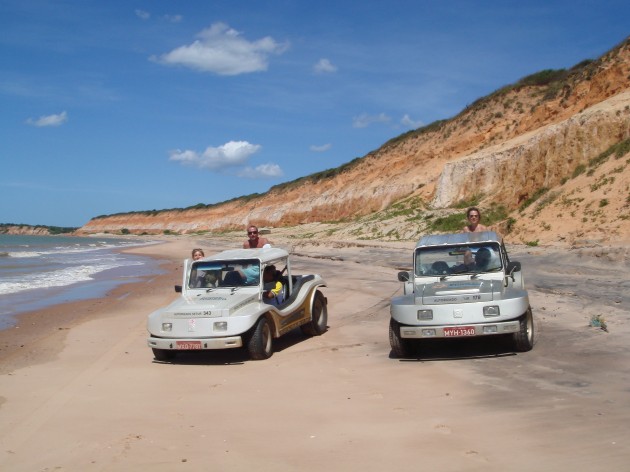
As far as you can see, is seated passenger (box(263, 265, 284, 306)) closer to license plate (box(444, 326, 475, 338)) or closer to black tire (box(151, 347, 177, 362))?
black tire (box(151, 347, 177, 362))

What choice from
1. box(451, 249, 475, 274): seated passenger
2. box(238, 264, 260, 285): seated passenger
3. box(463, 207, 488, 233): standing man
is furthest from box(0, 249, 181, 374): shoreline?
box(463, 207, 488, 233): standing man

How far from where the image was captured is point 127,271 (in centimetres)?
2838

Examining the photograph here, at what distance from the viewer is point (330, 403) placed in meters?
6.21

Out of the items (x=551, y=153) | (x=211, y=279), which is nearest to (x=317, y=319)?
(x=211, y=279)

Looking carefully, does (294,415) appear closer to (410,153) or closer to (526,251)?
(526,251)

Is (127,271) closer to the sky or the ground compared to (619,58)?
closer to the ground

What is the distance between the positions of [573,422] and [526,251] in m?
15.5

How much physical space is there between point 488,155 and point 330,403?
108 feet

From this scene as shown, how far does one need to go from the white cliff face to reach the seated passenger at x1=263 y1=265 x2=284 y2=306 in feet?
64.7

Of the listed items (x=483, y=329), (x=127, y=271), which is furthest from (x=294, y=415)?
(x=127, y=271)

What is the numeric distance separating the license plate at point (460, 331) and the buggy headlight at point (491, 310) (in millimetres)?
246

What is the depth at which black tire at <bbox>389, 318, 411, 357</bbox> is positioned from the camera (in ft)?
26.4

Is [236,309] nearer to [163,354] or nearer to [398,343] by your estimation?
[163,354]

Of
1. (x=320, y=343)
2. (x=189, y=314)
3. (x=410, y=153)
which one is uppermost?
(x=410, y=153)
